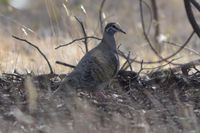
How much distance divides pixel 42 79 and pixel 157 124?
5.08 feet

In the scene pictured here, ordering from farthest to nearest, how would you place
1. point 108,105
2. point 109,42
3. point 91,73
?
point 109,42 < point 91,73 < point 108,105

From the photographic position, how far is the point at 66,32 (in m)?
11.7

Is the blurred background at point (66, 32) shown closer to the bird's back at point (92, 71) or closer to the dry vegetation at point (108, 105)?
the dry vegetation at point (108, 105)

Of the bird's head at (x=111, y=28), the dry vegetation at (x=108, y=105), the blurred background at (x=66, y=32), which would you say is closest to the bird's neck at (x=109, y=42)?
the bird's head at (x=111, y=28)

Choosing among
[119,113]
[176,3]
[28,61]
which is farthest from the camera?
[176,3]

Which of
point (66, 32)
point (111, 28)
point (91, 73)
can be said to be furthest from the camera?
point (66, 32)

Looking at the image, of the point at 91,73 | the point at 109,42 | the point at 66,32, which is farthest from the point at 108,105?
the point at 66,32

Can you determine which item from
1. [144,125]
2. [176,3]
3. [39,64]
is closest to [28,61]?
[39,64]

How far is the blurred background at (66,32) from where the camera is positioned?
861 cm

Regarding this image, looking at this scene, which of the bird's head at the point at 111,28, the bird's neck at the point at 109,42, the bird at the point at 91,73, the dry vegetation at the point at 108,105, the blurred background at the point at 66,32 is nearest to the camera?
the dry vegetation at the point at 108,105

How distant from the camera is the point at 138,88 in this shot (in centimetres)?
670

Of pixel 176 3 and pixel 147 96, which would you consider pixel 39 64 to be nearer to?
pixel 147 96

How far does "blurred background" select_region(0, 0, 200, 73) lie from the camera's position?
339 inches

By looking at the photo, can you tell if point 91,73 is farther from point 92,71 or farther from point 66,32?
point 66,32
